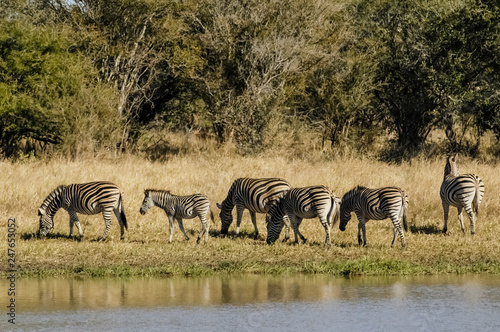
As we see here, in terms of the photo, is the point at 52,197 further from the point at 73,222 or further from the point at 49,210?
the point at 73,222

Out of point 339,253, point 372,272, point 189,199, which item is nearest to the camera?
point 372,272

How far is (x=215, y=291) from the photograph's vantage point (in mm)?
10836

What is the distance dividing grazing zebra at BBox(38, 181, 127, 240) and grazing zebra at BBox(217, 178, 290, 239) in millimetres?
2045

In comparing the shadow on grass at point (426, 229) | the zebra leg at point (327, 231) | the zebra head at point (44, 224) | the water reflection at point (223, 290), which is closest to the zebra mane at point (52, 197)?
the zebra head at point (44, 224)

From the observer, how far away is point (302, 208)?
546 inches

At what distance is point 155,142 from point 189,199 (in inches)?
768

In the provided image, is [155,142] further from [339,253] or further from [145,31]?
[339,253]

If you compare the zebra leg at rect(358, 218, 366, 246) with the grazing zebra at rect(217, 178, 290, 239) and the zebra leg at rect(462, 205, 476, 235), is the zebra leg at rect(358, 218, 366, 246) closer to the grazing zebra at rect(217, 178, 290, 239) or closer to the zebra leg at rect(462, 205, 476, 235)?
the grazing zebra at rect(217, 178, 290, 239)

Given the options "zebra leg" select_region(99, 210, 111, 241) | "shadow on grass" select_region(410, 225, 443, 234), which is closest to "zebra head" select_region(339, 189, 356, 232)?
"shadow on grass" select_region(410, 225, 443, 234)

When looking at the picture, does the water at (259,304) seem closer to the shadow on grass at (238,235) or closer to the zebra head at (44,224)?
the zebra head at (44,224)

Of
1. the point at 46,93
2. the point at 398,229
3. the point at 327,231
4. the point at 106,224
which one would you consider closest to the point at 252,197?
the point at 327,231

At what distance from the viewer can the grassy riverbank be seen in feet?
40.3

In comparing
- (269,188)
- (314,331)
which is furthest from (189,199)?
(314,331)

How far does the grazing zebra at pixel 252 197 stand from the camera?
15055 millimetres
